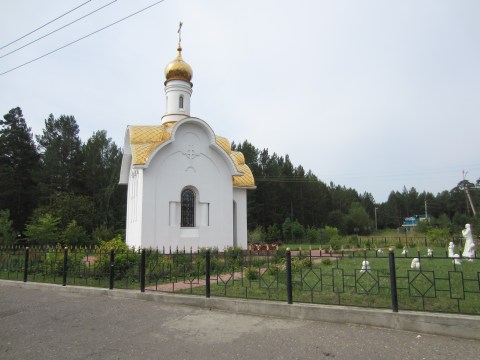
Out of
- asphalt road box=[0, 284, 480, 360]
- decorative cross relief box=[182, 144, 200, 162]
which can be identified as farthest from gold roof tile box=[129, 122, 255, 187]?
asphalt road box=[0, 284, 480, 360]

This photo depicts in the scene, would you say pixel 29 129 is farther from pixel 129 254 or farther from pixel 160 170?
pixel 129 254

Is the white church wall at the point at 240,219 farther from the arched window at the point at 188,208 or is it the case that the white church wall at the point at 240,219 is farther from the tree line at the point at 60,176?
A: the tree line at the point at 60,176

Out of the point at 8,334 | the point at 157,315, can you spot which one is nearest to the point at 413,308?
the point at 157,315

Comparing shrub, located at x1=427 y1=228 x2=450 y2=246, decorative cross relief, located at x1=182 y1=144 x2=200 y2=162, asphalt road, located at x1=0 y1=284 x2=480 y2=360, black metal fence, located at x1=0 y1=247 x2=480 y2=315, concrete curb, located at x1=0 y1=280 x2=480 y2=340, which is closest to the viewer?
asphalt road, located at x1=0 y1=284 x2=480 y2=360

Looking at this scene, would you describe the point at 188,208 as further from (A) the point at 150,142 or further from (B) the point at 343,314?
(B) the point at 343,314

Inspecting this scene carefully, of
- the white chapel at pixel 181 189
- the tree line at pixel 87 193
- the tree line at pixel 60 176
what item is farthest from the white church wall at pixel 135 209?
the tree line at pixel 60 176

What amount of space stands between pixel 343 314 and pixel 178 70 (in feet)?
56.1

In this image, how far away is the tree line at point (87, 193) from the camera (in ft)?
86.1

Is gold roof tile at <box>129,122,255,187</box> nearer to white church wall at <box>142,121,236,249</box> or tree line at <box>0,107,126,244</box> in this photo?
white church wall at <box>142,121,236,249</box>

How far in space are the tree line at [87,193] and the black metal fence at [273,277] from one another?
13217 millimetres

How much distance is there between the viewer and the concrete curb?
492 cm

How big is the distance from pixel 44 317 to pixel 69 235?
18038 mm

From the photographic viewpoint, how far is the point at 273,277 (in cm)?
912

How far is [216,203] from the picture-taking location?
17.1 metres
